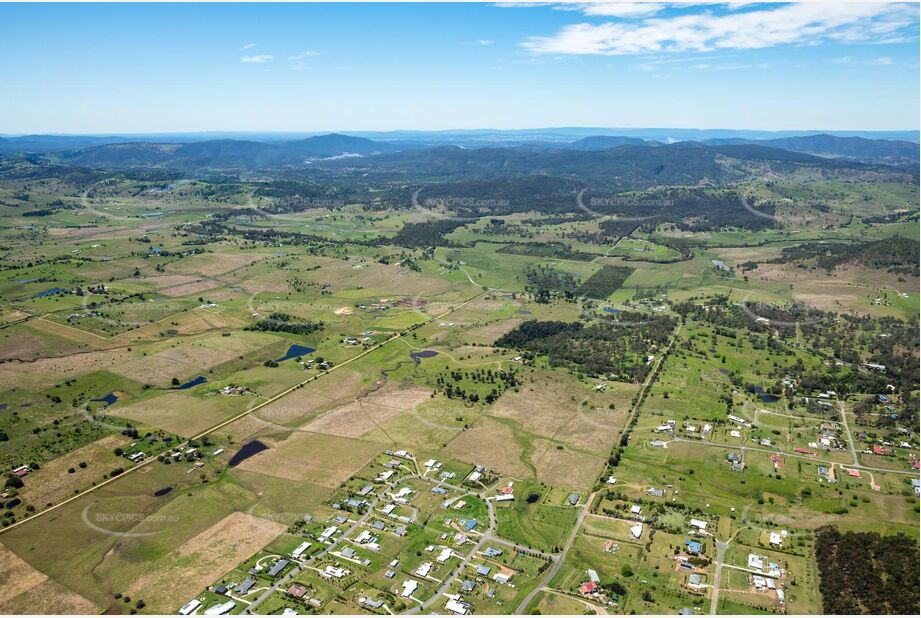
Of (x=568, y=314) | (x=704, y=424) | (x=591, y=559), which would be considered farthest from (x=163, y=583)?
(x=568, y=314)

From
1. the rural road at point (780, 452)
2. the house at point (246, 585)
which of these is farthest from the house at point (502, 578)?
the rural road at point (780, 452)

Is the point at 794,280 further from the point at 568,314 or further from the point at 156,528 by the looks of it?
the point at 156,528

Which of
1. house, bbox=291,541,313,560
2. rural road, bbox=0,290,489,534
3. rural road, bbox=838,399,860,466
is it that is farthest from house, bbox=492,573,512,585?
rural road, bbox=838,399,860,466

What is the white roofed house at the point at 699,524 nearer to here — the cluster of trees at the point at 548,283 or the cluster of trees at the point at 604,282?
the cluster of trees at the point at 548,283

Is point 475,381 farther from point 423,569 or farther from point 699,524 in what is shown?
point 423,569

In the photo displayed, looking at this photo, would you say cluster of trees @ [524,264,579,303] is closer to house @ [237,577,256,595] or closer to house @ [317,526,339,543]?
house @ [317,526,339,543]

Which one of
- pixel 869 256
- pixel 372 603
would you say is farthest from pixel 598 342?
pixel 869 256
